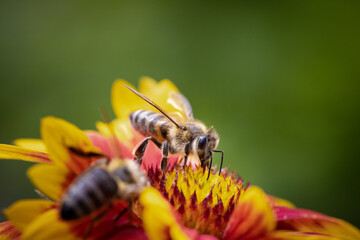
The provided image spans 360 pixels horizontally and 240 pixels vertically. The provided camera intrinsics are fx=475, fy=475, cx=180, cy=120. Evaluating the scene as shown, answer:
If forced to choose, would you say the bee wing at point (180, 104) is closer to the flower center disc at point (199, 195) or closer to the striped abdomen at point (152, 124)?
the striped abdomen at point (152, 124)

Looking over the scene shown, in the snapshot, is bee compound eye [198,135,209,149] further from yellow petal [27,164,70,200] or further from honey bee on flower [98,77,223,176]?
yellow petal [27,164,70,200]

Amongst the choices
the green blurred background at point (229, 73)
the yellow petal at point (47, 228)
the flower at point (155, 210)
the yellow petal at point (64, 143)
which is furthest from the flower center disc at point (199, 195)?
the green blurred background at point (229, 73)

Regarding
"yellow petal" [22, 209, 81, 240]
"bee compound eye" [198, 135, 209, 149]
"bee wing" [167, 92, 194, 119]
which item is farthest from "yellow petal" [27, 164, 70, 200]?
"bee wing" [167, 92, 194, 119]

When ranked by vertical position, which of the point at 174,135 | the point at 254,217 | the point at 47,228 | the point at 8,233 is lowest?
the point at 254,217

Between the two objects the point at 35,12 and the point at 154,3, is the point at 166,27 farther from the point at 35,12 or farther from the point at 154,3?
the point at 35,12

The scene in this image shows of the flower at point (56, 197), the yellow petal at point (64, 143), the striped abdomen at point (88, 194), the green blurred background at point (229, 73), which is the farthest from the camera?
the green blurred background at point (229, 73)

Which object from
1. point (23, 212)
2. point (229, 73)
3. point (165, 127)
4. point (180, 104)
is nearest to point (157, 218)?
point (23, 212)

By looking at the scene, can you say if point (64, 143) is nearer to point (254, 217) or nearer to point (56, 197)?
point (56, 197)
